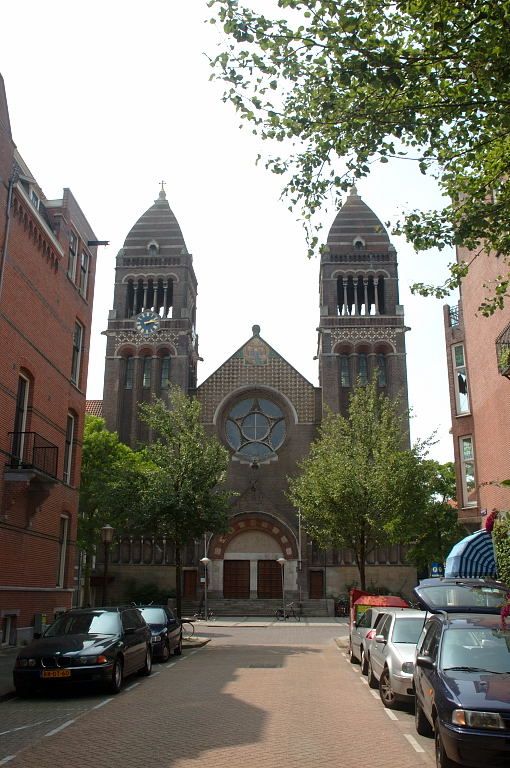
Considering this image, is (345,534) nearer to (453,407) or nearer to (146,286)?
(453,407)

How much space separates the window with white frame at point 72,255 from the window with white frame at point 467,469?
15.2 meters

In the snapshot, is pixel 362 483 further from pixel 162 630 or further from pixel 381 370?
pixel 381 370

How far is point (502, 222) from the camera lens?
11.5 m

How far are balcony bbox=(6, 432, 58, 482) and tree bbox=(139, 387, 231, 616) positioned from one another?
499cm

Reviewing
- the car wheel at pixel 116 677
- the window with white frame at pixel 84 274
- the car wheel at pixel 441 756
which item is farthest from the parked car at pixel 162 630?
the window with white frame at pixel 84 274

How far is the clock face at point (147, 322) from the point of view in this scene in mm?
49000

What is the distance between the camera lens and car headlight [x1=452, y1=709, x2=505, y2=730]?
270 inches

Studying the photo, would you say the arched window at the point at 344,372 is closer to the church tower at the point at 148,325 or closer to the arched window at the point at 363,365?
the arched window at the point at 363,365

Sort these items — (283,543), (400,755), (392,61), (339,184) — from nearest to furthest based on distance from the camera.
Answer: (400,755) < (392,61) < (339,184) < (283,543)

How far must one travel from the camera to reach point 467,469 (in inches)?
1038

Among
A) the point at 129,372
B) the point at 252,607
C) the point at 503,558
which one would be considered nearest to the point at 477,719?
the point at 503,558

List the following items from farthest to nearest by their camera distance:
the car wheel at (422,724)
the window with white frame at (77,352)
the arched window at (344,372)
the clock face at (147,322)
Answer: the clock face at (147,322) < the arched window at (344,372) < the window with white frame at (77,352) < the car wheel at (422,724)

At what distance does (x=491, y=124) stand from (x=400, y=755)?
8.32 m

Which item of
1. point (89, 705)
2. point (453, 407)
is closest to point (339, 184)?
point (89, 705)
